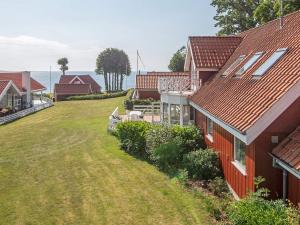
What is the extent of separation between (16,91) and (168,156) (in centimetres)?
3886

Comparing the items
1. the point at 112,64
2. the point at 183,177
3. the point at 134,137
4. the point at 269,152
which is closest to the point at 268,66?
the point at 269,152

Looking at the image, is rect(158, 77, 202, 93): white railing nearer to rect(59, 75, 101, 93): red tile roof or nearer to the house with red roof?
the house with red roof

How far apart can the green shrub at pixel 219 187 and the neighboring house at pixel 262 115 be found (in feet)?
1.05

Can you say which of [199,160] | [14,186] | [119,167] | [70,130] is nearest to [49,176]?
[14,186]

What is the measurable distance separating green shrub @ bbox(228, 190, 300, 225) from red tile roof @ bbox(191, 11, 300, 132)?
213cm

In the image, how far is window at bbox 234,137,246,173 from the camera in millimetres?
13969

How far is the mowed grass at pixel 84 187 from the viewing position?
1443cm

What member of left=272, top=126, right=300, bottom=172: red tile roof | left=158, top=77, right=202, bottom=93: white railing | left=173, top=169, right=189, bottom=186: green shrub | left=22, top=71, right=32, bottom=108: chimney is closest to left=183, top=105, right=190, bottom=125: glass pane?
left=158, top=77, right=202, bottom=93: white railing

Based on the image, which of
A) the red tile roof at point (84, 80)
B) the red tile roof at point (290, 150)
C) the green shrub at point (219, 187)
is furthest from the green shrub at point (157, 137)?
the red tile roof at point (84, 80)

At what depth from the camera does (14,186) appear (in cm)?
1859

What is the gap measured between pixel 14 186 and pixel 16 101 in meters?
38.8

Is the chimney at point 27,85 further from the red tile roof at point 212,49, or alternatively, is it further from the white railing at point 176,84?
the red tile roof at point 212,49

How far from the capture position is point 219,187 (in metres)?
16.0

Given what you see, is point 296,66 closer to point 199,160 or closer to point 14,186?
point 199,160
